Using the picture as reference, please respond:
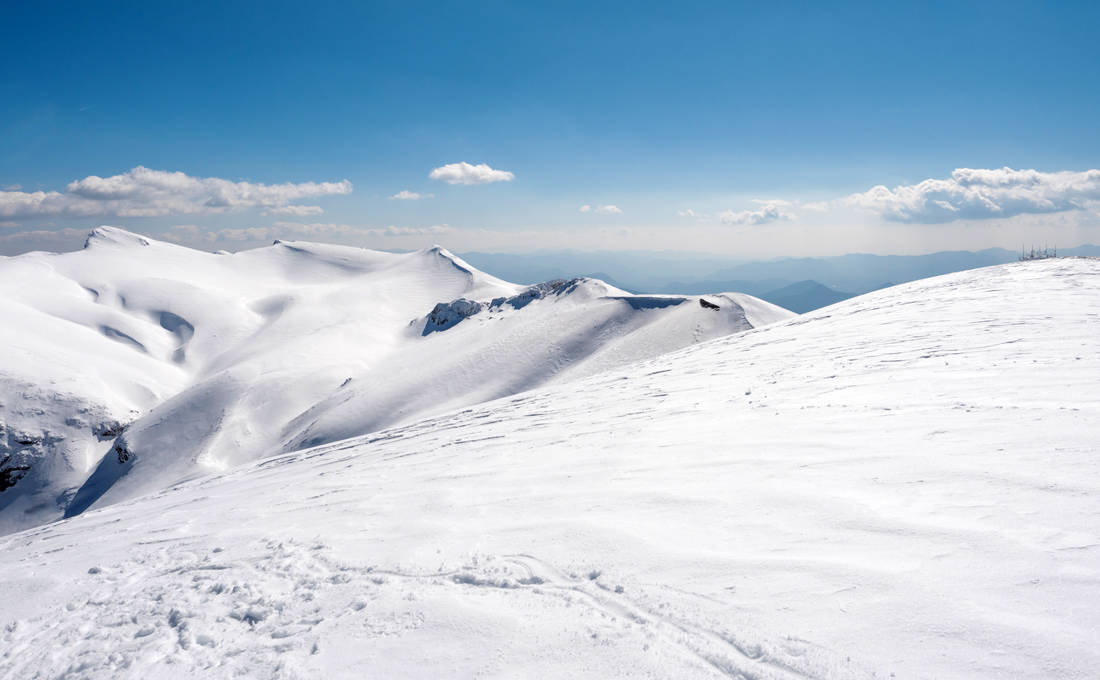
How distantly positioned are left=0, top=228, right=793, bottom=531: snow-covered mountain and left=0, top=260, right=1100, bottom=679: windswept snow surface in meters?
24.1

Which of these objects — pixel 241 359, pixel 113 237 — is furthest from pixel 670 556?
pixel 113 237

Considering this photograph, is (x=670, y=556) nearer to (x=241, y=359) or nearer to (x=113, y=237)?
(x=241, y=359)

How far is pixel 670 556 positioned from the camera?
4.14 metres

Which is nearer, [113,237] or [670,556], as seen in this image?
[670,556]

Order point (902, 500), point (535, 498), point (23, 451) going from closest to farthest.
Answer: point (902, 500) < point (535, 498) < point (23, 451)

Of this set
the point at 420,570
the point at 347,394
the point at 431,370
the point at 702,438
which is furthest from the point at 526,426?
the point at 347,394

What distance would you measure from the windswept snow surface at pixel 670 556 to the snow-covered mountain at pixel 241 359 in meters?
24.1

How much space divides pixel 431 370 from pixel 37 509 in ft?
110

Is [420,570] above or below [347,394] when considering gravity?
above

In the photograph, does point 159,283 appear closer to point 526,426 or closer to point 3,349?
point 3,349

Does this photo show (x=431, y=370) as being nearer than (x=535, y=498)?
No

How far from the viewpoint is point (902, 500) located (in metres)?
4.41

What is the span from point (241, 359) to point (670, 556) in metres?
72.3

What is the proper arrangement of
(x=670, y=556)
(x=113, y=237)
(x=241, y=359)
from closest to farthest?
1. (x=670, y=556)
2. (x=241, y=359)
3. (x=113, y=237)
